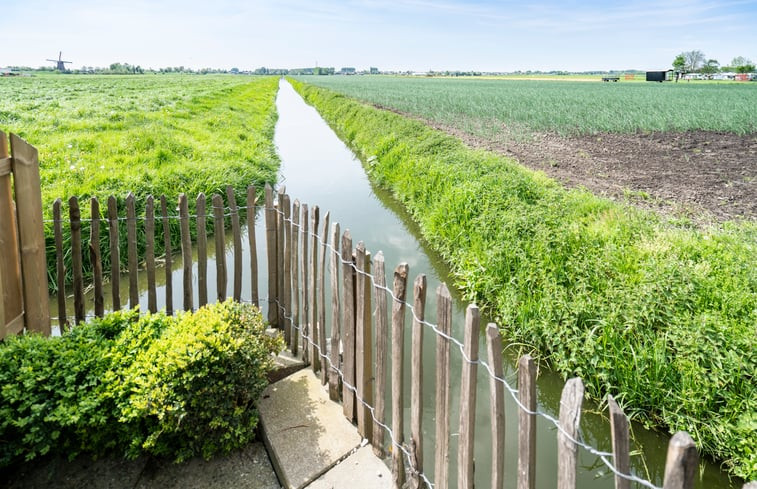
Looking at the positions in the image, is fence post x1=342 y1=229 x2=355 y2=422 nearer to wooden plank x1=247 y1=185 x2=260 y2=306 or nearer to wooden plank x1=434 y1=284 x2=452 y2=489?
wooden plank x1=434 y1=284 x2=452 y2=489

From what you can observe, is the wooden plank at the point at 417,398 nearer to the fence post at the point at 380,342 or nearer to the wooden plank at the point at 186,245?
the fence post at the point at 380,342

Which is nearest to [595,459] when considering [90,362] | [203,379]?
[203,379]

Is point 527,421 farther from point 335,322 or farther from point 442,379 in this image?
point 335,322

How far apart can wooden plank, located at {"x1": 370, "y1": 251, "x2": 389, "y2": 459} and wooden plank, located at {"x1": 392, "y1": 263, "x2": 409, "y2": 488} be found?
0.09m

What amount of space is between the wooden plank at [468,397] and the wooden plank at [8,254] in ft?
10.9

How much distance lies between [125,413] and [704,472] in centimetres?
410

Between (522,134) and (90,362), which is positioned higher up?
(522,134)

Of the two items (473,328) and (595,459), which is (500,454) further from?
(595,459)

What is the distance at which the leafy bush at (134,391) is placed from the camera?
9.32 ft

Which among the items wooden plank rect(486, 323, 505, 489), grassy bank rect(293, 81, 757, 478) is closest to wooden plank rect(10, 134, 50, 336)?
wooden plank rect(486, 323, 505, 489)

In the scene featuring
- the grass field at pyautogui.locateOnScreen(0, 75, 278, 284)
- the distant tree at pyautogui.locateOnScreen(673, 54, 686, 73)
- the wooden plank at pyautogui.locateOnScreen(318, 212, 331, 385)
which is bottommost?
the wooden plank at pyautogui.locateOnScreen(318, 212, 331, 385)

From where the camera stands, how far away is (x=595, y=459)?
3941 mm

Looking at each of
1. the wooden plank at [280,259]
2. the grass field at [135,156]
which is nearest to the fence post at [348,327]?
the wooden plank at [280,259]

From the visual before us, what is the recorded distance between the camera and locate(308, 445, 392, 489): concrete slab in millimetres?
3023
